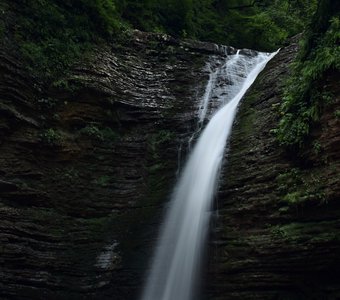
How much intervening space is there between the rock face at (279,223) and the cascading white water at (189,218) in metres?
0.32

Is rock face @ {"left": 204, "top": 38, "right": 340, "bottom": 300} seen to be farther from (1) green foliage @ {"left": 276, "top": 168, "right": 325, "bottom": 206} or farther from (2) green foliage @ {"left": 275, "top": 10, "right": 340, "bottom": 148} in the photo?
(2) green foliage @ {"left": 275, "top": 10, "right": 340, "bottom": 148}

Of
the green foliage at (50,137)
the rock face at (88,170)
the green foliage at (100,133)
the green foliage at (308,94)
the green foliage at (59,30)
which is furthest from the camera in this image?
the green foliage at (59,30)

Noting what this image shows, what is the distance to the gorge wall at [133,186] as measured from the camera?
722cm

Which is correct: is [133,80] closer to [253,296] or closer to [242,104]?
[242,104]

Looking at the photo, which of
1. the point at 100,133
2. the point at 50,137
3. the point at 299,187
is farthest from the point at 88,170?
the point at 299,187

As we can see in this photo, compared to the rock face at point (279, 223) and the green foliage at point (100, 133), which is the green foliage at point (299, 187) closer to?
the rock face at point (279, 223)

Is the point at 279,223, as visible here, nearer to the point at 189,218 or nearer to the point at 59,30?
the point at 189,218

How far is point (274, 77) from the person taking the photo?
10.4 m

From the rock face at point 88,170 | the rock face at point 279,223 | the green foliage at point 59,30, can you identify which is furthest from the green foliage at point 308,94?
the green foliage at point 59,30

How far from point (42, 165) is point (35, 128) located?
839mm

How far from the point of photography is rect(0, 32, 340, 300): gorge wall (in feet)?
23.7

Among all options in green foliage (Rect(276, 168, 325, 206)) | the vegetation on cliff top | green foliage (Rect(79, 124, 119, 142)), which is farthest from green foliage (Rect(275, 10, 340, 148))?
green foliage (Rect(79, 124, 119, 142))

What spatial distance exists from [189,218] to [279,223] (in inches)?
77.1

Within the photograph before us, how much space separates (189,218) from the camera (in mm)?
8828
